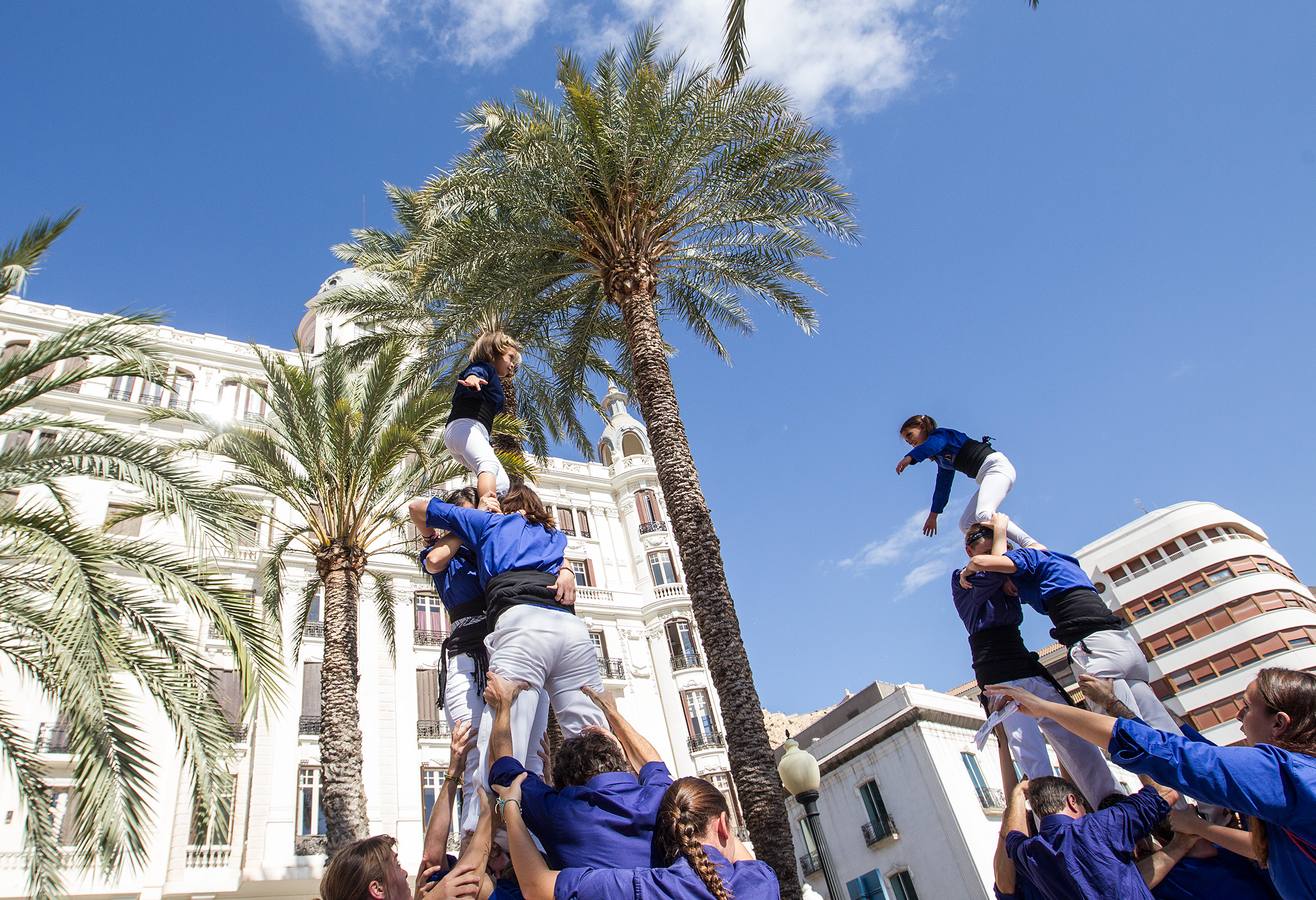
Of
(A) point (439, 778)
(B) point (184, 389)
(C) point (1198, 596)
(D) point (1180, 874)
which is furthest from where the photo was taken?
(C) point (1198, 596)

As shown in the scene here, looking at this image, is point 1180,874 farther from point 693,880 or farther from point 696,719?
point 696,719

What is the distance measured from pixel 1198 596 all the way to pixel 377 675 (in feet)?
140

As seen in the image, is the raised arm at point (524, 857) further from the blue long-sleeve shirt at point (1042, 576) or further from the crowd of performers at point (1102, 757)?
the blue long-sleeve shirt at point (1042, 576)

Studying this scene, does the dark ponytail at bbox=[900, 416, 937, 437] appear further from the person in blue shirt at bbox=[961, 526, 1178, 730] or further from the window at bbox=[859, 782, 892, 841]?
the window at bbox=[859, 782, 892, 841]

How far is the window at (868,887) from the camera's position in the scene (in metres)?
26.1

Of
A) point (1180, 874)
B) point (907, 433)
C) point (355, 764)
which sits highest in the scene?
point (355, 764)

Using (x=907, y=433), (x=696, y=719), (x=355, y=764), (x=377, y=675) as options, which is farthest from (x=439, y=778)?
(x=907, y=433)

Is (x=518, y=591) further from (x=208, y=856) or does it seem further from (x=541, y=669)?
(x=208, y=856)

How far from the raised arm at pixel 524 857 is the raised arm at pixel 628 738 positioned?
63 cm

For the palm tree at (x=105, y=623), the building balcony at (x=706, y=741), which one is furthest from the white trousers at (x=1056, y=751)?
the building balcony at (x=706, y=741)

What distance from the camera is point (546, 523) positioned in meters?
4.79

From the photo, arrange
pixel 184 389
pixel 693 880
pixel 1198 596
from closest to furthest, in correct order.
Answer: pixel 693 880, pixel 184 389, pixel 1198 596

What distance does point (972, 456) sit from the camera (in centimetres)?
625

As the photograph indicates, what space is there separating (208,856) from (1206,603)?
155ft
